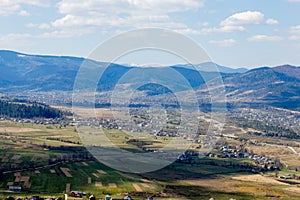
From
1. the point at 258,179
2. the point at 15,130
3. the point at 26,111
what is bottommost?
→ the point at 258,179

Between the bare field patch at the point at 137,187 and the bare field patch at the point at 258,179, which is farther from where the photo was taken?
the bare field patch at the point at 258,179

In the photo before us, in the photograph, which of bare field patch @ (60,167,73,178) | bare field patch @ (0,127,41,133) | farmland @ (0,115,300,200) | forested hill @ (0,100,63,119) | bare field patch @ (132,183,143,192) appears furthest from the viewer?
forested hill @ (0,100,63,119)

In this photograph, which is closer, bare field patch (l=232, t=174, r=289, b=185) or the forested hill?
bare field patch (l=232, t=174, r=289, b=185)

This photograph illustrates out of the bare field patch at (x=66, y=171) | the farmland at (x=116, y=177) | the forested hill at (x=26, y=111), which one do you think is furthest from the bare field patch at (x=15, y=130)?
the bare field patch at (x=66, y=171)

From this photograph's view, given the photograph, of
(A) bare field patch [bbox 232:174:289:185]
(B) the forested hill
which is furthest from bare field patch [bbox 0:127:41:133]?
(A) bare field patch [bbox 232:174:289:185]

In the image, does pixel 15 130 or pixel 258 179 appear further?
pixel 15 130

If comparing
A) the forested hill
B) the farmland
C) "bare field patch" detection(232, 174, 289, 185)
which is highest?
the forested hill

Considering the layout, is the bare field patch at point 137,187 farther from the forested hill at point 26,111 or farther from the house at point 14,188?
the forested hill at point 26,111

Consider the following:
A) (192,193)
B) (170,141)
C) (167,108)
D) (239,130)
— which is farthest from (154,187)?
(167,108)

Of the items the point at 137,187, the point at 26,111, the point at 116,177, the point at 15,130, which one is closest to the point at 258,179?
the point at 116,177

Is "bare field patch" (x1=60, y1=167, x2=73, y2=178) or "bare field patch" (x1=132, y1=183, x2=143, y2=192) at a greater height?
"bare field patch" (x1=60, y1=167, x2=73, y2=178)

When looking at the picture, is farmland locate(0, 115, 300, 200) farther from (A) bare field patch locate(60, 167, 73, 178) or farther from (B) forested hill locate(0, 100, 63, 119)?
(B) forested hill locate(0, 100, 63, 119)

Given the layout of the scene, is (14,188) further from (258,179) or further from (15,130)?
(15,130)

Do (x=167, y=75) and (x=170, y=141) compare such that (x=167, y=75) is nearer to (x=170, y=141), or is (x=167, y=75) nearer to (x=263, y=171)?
(x=170, y=141)
